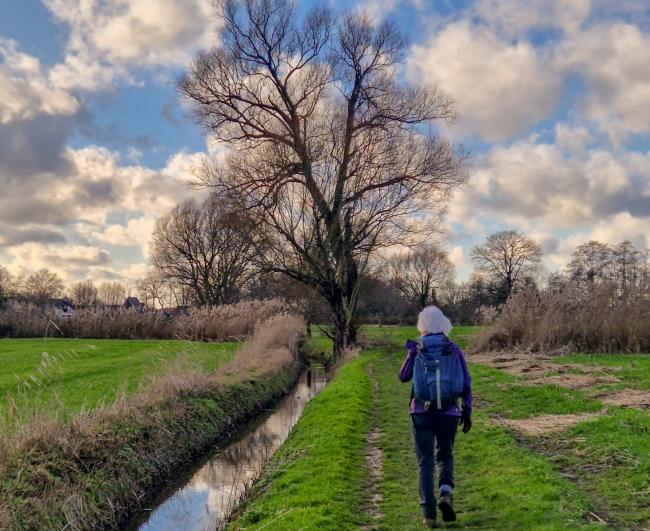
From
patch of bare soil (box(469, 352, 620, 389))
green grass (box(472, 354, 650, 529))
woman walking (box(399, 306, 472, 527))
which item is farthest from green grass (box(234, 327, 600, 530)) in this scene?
patch of bare soil (box(469, 352, 620, 389))

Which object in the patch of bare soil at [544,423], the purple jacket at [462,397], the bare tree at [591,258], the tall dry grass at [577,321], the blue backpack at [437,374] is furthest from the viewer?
the bare tree at [591,258]

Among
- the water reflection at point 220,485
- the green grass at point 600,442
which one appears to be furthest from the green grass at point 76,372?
the green grass at point 600,442

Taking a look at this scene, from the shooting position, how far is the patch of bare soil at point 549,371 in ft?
39.3

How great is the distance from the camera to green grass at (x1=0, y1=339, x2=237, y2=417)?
35.8 feet

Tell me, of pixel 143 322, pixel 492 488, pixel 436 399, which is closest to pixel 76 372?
pixel 492 488

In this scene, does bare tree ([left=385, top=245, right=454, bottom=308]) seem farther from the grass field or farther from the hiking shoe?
the hiking shoe

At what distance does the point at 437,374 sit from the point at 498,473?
7.91 feet

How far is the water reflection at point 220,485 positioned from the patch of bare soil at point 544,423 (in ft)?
13.9

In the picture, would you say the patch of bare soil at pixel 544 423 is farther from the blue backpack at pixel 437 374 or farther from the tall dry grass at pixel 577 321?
the tall dry grass at pixel 577 321

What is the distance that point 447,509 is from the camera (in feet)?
18.0

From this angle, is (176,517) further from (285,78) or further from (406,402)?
(285,78)

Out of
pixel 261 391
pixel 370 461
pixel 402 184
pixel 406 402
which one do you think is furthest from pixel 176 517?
pixel 402 184

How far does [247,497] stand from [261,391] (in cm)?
784

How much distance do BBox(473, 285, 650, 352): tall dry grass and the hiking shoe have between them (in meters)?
14.5
